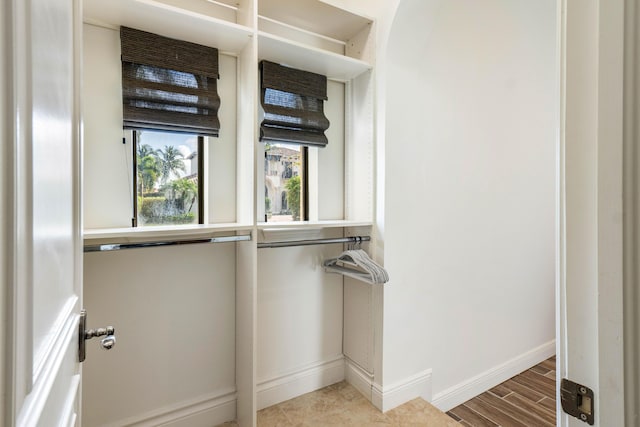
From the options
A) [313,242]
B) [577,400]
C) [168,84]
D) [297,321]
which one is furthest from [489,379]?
[168,84]

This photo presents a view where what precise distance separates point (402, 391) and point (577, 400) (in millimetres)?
1626

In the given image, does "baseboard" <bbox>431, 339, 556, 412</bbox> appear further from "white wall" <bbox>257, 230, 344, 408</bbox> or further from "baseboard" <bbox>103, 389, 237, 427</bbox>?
"baseboard" <bbox>103, 389, 237, 427</bbox>

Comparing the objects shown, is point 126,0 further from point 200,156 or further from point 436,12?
point 436,12

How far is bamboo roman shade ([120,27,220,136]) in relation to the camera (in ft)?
4.99

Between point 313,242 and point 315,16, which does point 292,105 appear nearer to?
point 315,16

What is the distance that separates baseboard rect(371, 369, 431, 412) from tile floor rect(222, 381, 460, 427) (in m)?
0.03

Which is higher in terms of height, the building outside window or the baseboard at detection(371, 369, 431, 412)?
the building outside window

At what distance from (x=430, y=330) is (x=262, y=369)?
1128 millimetres

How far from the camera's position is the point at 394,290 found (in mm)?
2023

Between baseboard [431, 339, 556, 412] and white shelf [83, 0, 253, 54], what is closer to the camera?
white shelf [83, 0, 253, 54]

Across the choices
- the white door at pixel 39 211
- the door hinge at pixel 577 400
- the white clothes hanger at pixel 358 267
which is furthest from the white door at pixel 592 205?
the white clothes hanger at pixel 358 267

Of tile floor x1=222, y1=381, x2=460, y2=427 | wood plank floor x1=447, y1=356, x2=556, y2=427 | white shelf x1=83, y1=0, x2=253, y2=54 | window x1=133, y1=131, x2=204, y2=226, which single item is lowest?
wood plank floor x1=447, y1=356, x2=556, y2=427

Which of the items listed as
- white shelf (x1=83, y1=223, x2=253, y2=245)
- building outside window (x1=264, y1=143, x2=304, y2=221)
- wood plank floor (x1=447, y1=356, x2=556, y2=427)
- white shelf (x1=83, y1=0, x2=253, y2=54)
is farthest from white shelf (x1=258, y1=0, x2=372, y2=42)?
wood plank floor (x1=447, y1=356, x2=556, y2=427)

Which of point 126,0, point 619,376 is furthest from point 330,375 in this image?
point 126,0
